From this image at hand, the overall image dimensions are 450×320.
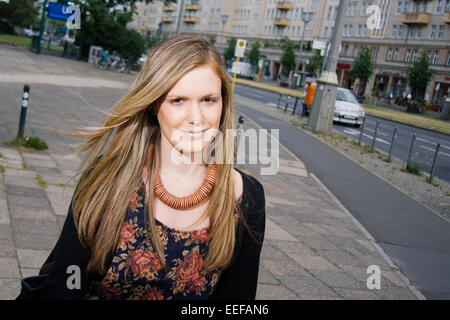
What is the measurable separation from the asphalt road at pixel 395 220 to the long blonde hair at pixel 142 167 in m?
3.46

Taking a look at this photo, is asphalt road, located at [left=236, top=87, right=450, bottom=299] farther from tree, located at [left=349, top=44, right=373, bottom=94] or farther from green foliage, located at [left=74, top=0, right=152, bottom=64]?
green foliage, located at [left=74, top=0, right=152, bottom=64]

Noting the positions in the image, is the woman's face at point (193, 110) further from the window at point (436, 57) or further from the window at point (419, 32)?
the window at point (419, 32)

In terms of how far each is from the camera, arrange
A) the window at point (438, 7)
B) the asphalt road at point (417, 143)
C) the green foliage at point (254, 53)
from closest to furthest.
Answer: the window at point (438, 7) < the asphalt road at point (417, 143) < the green foliage at point (254, 53)

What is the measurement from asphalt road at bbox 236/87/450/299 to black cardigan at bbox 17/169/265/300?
3.32m

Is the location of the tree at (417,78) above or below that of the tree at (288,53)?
below

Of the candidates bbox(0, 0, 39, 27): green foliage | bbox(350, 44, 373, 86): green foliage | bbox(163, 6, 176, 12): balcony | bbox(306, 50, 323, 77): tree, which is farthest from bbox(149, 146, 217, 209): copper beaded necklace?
bbox(0, 0, 39, 27): green foliage

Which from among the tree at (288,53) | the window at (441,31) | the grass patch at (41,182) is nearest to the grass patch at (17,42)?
the tree at (288,53)

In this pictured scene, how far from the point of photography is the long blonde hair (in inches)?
60.6

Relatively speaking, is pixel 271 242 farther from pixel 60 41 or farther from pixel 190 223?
pixel 60 41

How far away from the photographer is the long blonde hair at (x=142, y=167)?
1.54 metres

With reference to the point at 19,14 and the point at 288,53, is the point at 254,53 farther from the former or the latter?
the point at 19,14

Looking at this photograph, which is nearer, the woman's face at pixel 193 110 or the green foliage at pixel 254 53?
the woman's face at pixel 193 110

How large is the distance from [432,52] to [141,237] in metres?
6.77

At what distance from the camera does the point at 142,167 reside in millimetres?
1698
